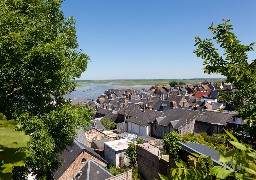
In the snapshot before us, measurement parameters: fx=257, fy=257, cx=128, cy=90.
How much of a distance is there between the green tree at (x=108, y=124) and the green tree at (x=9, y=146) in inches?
2510

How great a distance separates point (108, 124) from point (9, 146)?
6495 centimetres

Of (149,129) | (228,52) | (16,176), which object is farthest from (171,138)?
(149,129)

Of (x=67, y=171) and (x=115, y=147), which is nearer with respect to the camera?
(x=67, y=171)

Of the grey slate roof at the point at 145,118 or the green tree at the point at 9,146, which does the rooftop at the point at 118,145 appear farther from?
the green tree at the point at 9,146

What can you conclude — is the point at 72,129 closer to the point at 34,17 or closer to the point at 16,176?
the point at 16,176

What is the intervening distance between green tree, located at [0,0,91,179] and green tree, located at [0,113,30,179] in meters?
9.39

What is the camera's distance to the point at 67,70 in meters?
12.7

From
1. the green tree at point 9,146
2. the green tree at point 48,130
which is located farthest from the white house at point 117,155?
the green tree at point 9,146

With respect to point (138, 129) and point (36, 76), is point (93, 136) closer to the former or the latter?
point (138, 129)

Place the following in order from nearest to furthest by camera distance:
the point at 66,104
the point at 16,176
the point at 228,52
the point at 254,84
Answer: the point at 254,84, the point at 228,52, the point at 16,176, the point at 66,104

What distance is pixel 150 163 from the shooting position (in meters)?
23.7

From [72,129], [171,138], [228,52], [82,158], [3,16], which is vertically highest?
[3,16]

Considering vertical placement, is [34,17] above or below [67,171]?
above

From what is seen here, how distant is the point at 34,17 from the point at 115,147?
22.7 metres
